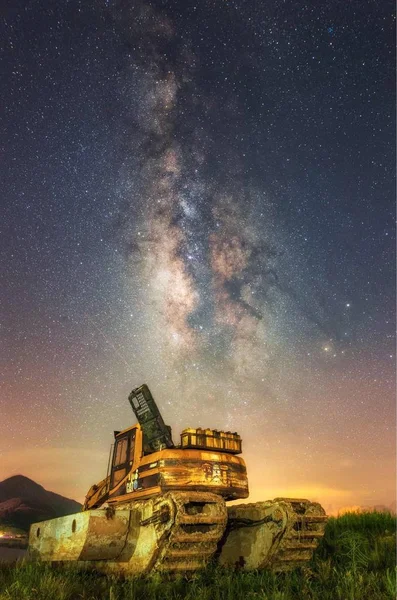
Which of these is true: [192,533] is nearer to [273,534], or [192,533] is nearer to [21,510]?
[273,534]

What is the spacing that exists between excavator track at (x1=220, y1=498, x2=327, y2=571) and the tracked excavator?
0.05 feet

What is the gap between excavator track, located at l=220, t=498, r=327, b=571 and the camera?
7.22 m

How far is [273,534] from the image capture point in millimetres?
7270

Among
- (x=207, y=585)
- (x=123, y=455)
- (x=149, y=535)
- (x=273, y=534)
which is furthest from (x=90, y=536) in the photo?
(x=123, y=455)

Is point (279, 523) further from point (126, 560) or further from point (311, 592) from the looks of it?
point (126, 560)

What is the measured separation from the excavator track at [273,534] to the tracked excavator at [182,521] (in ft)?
0.05

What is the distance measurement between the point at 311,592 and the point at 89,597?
299 centimetres

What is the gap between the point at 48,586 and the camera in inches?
215

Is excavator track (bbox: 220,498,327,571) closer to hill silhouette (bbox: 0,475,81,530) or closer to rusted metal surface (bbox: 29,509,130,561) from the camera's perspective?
rusted metal surface (bbox: 29,509,130,561)

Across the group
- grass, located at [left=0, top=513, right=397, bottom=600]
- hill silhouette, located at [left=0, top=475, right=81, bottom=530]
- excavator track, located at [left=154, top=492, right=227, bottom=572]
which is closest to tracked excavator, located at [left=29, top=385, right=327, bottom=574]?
excavator track, located at [left=154, top=492, right=227, bottom=572]

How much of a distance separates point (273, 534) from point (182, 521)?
1.94m

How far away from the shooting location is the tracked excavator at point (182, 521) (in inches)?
253

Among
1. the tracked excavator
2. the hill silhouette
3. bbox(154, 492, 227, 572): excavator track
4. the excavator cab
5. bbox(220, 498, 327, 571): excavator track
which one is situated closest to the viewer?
bbox(154, 492, 227, 572): excavator track

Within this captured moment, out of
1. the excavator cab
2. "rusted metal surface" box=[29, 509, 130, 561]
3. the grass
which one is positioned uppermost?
the excavator cab
